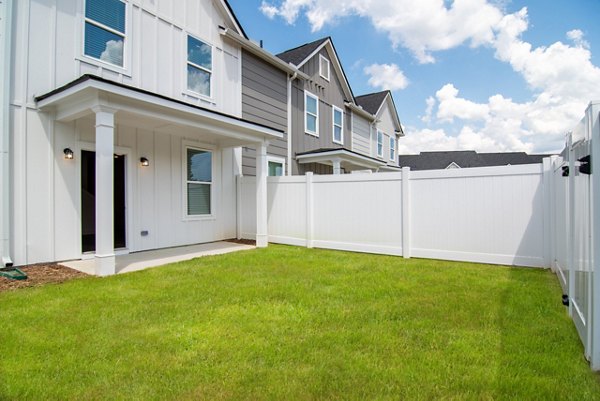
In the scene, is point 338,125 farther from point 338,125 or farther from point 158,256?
point 158,256

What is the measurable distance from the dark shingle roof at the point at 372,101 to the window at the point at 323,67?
5436 millimetres

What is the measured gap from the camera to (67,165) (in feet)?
21.3

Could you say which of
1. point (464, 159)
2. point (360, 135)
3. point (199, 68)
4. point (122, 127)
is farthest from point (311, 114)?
point (464, 159)

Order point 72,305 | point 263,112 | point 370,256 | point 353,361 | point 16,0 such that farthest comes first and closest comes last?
1. point 263,112
2. point 370,256
3. point 16,0
4. point 72,305
5. point 353,361

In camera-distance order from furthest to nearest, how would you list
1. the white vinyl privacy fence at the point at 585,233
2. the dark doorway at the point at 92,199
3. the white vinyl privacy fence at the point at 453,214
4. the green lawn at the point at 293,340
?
the dark doorway at the point at 92,199 < the white vinyl privacy fence at the point at 453,214 < the white vinyl privacy fence at the point at 585,233 < the green lawn at the point at 293,340

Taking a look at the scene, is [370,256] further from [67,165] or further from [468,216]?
[67,165]

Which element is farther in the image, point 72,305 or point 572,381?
point 72,305

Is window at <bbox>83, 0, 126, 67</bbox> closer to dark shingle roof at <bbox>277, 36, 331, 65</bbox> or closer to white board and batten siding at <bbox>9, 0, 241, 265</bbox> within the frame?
white board and batten siding at <bbox>9, 0, 241, 265</bbox>

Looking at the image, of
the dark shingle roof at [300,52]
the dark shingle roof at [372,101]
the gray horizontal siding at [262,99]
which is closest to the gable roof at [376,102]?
the dark shingle roof at [372,101]

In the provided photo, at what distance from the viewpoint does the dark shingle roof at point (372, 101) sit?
19.4 metres

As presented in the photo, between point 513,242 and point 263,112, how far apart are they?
796 cm

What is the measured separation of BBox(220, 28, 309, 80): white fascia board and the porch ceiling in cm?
324

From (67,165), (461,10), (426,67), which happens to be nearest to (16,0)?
(67,165)

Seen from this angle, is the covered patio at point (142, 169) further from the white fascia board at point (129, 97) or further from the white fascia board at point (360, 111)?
the white fascia board at point (360, 111)
